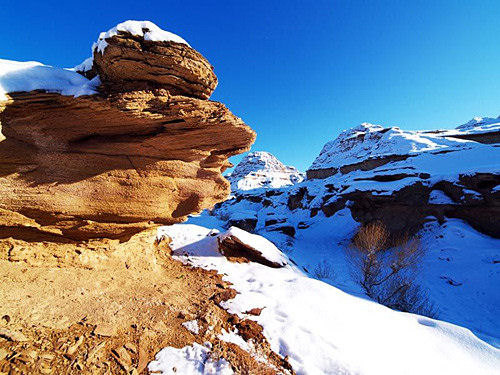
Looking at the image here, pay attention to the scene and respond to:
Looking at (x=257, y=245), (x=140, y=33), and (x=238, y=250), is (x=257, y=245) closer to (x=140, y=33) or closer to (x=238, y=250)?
(x=238, y=250)

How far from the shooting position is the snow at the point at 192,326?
4.47m

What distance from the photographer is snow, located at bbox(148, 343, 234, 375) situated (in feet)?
11.6

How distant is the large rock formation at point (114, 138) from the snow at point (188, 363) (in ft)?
11.8

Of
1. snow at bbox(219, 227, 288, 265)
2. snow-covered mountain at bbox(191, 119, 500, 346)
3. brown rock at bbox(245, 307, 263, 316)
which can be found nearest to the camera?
brown rock at bbox(245, 307, 263, 316)

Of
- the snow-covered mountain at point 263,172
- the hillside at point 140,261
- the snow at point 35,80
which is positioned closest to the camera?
the hillside at point 140,261

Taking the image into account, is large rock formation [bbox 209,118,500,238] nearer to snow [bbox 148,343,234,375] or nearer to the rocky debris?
the rocky debris

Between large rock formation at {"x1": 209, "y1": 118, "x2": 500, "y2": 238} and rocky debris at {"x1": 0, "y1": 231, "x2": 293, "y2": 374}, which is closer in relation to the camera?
rocky debris at {"x1": 0, "y1": 231, "x2": 293, "y2": 374}

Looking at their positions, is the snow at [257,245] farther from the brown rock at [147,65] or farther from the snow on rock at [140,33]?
the snow on rock at [140,33]

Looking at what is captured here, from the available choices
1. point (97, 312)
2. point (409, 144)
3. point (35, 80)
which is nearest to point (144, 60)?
point (35, 80)

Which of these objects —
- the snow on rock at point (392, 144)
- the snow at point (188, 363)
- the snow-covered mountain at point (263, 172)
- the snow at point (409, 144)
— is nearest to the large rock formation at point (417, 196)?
the snow at point (409, 144)

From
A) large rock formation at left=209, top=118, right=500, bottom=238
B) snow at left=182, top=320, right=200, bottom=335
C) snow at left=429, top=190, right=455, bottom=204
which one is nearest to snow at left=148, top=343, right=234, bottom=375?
snow at left=182, top=320, right=200, bottom=335

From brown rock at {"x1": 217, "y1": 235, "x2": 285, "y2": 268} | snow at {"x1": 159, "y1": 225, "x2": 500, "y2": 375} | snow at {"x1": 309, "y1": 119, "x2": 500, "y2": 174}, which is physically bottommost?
snow at {"x1": 159, "y1": 225, "x2": 500, "y2": 375}

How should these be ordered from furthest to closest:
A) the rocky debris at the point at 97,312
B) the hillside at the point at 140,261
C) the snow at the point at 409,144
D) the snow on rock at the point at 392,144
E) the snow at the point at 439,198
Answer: the snow on rock at the point at 392,144, the snow at the point at 409,144, the snow at the point at 439,198, the hillside at the point at 140,261, the rocky debris at the point at 97,312

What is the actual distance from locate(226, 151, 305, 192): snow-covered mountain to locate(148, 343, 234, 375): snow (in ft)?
376
